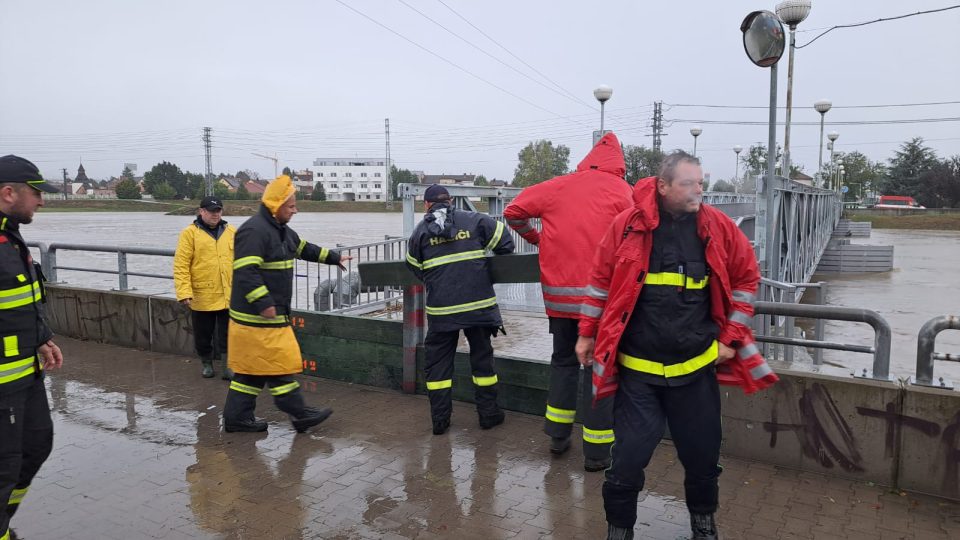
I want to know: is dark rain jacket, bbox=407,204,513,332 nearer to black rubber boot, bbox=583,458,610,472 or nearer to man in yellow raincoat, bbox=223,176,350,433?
man in yellow raincoat, bbox=223,176,350,433

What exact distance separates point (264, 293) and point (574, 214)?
2222 mm

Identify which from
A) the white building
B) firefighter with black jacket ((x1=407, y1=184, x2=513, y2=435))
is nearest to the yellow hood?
firefighter with black jacket ((x1=407, y1=184, x2=513, y2=435))

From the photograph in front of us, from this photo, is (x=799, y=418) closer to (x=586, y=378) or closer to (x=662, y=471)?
(x=662, y=471)

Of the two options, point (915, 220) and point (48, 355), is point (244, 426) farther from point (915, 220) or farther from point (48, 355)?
point (915, 220)

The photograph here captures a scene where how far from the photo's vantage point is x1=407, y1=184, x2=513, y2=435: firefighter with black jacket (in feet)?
15.5

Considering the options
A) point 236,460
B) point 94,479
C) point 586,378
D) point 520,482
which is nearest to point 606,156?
point 586,378

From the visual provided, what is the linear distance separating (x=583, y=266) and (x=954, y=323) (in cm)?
196

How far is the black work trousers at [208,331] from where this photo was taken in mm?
6555

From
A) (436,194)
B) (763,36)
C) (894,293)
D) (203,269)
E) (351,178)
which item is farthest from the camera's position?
(351,178)

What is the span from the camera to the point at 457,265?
4727 mm

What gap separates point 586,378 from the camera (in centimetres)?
448

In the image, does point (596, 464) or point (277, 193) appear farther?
point (277, 193)

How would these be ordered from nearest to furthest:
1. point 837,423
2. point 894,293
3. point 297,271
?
point 837,423, point 297,271, point 894,293

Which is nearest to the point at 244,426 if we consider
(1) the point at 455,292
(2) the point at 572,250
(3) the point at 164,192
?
(1) the point at 455,292
